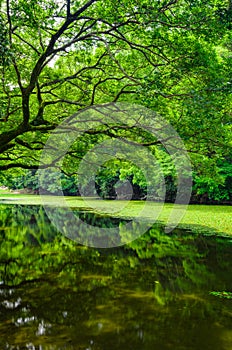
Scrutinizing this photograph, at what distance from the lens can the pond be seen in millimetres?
4453

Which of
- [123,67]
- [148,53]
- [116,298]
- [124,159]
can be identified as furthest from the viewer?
[124,159]

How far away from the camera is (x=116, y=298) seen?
6066 mm

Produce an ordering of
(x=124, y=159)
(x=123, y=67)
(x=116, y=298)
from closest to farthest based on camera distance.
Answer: (x=116, y=298), (x=123, y=67), (x=124, y=159)

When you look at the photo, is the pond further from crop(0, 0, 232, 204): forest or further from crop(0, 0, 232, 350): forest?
crop(0, 0, 232, 204): forest

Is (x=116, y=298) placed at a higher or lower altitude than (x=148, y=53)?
lower

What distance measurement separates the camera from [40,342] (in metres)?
4.31

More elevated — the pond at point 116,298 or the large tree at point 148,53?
the large tree at point 148,53

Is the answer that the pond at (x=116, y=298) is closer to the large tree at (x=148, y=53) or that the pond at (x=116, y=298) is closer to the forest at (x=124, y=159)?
the forest at (x=124, y=159)

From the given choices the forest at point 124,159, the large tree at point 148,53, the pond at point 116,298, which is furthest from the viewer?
the large tree at point 148,53

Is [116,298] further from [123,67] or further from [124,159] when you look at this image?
[124,159]

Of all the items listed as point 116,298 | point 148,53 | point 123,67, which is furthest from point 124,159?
point 116,298

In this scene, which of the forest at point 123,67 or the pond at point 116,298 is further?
the forest at point 123,67

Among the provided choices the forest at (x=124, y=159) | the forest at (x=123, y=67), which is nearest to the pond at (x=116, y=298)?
the forest at (x=124, y=159)

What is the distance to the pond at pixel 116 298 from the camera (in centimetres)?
445
